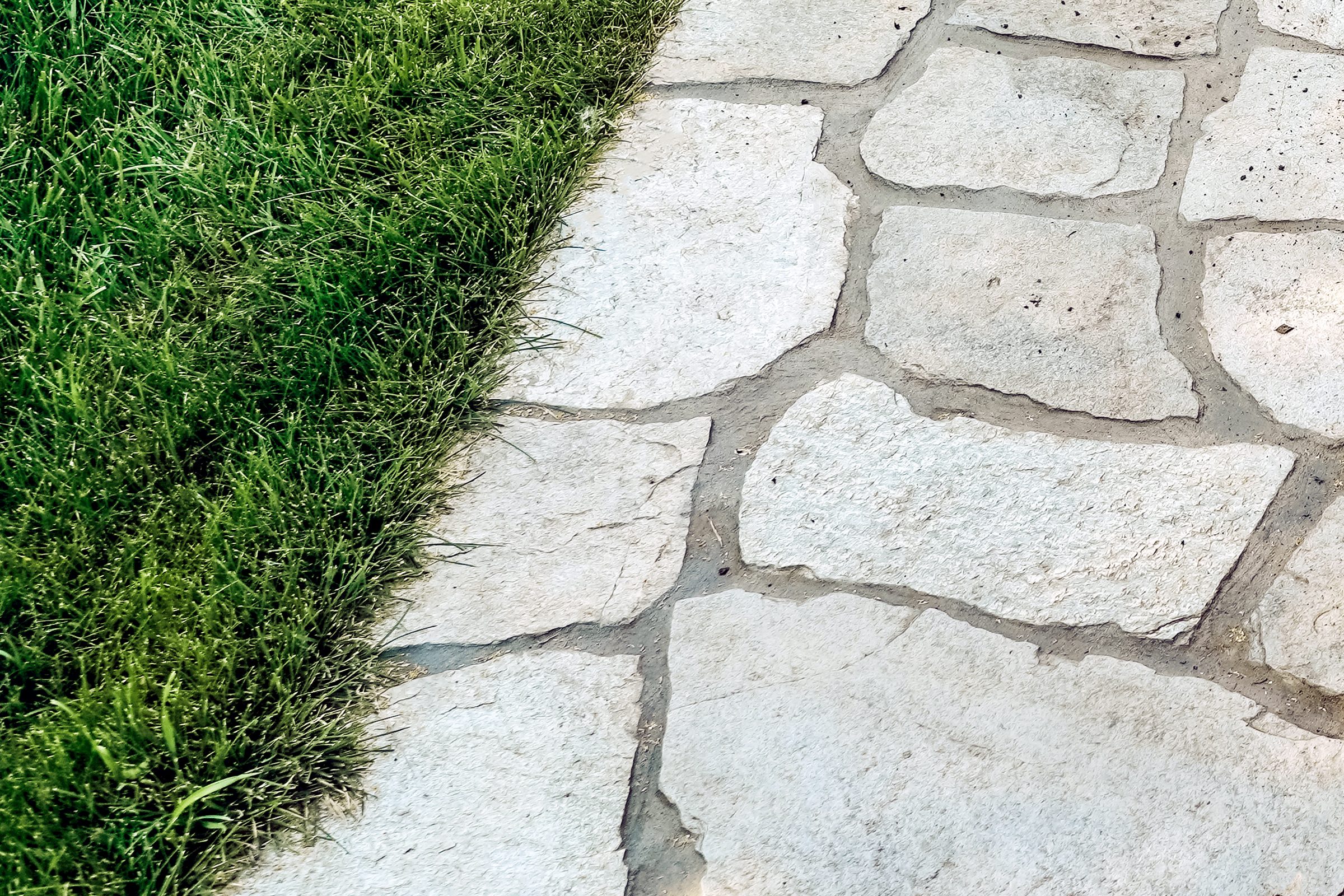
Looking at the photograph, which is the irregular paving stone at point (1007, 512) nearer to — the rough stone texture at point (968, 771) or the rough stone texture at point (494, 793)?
the rough stone texture at point (968, 771)

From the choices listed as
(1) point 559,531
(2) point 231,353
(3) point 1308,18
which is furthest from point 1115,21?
(2) point 231,353

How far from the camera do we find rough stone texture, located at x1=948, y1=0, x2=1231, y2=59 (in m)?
2.80

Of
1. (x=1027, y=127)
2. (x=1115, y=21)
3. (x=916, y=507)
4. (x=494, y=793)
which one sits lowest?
(x=494, y=793)

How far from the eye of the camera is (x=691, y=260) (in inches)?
95.6

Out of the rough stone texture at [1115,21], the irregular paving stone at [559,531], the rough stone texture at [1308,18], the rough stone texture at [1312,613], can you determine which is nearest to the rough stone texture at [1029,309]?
the rough stone texture at [1312,613]

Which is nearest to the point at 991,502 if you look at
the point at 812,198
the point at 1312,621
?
the point at 1312,621

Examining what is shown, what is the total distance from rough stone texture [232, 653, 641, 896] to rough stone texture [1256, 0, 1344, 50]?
2259 mm

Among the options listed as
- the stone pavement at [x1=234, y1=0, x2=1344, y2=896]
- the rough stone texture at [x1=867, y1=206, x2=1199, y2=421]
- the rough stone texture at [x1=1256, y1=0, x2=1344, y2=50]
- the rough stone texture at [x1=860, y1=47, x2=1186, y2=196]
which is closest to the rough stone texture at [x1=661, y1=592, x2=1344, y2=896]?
the stone pavement at [x1=234, y1=0, x2=1344, y2=896]

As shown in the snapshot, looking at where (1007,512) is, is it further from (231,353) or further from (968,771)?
(231,353)

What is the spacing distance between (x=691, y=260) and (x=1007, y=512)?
85cm

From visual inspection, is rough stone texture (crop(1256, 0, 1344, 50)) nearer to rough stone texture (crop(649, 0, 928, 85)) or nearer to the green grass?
rough stone texture (crop(649, 0, 928, 85))

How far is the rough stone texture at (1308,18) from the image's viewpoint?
9.14ft

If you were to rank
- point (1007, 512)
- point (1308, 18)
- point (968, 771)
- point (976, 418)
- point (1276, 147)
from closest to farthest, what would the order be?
point (968, 771) < point (1007, 512) < point (976, 418) < point (1276, 147) < point (1308, 18)

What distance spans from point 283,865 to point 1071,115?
221 cm
